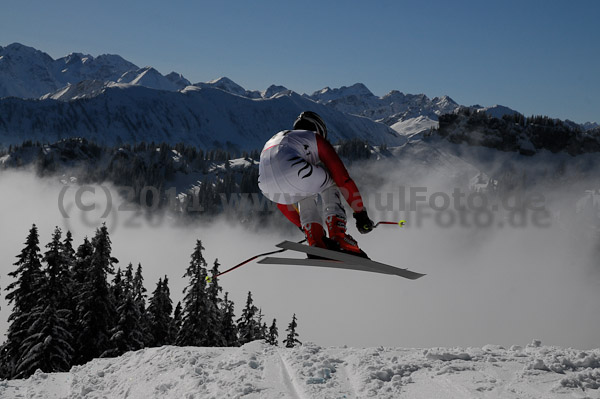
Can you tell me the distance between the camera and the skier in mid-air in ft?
21.0

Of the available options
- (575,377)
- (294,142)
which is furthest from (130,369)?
(575,377)

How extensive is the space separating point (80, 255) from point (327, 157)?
2878 cm

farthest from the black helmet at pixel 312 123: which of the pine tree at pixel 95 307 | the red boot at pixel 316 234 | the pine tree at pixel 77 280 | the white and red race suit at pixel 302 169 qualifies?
the pine tree at pixel 77 280

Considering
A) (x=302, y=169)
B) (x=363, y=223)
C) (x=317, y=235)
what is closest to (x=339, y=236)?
(x=317, y=235)

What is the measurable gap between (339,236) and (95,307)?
81.1 ft

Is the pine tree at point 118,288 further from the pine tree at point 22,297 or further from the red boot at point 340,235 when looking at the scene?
the red boot at point 340,235

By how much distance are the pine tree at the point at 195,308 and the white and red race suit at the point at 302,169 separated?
2478 cm

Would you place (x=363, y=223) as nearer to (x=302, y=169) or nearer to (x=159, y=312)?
(x=302, y=169)

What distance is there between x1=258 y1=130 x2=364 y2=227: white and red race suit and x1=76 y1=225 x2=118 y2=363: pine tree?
23.3m

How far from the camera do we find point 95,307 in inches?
1068

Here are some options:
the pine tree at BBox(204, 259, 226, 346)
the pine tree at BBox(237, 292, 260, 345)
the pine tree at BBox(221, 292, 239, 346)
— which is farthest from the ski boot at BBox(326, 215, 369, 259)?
the pine tree at BBox(221, 292, 239, 346)

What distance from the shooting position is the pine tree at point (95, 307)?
26.9 metres

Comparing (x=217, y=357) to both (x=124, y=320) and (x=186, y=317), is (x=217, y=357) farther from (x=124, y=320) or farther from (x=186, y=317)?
(x=186, y=317)

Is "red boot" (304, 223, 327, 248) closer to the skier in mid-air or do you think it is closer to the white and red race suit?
the skier in mid-air
